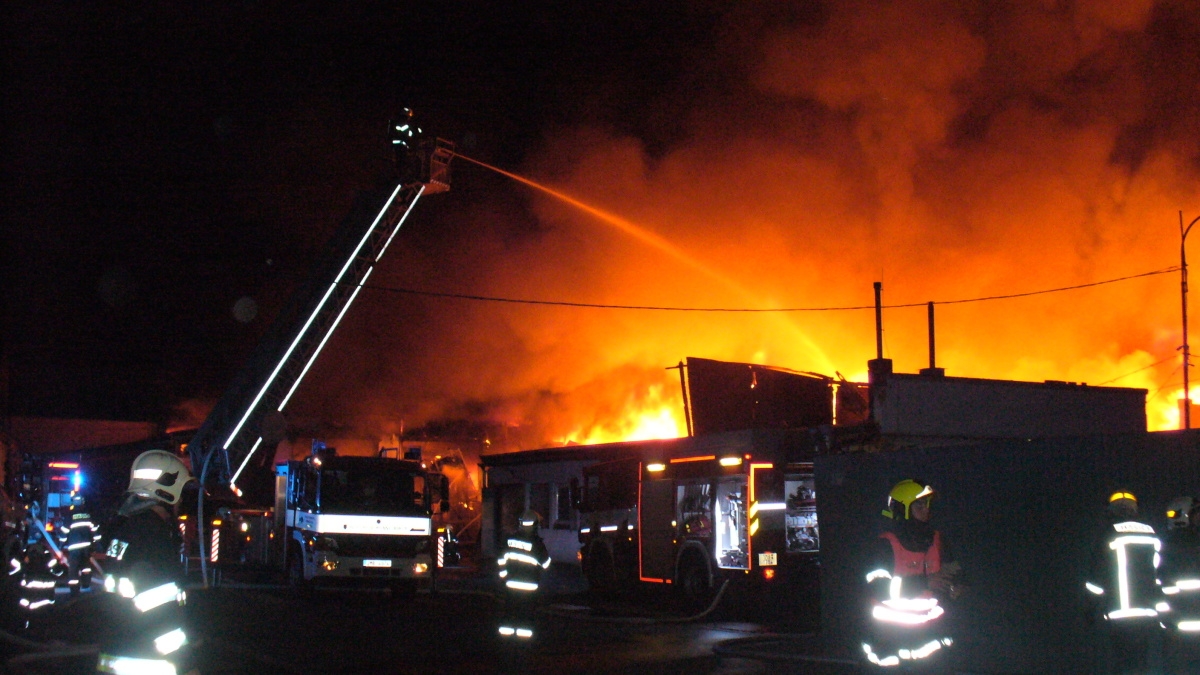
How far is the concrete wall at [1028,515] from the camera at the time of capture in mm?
7914

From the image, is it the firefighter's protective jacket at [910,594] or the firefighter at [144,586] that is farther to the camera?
the firefighter's protective jacket at [910,594]

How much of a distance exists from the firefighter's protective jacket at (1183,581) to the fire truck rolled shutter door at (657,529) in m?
9.85

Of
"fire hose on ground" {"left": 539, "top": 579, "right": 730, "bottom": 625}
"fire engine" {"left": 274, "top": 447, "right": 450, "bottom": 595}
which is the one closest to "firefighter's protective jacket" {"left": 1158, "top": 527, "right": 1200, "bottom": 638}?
"fire hose on ground" {"left": 539, "top": 579, "right": 730, "bottom": 625}

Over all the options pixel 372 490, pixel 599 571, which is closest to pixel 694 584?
pixel 599 571

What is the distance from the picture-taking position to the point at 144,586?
454cm

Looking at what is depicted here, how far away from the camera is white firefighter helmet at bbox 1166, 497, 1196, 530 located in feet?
23.6

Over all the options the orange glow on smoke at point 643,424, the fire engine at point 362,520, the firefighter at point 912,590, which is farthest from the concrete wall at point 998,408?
the orange glow on smoke at point 643,424

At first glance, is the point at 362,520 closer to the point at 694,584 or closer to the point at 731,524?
the point at 694,584

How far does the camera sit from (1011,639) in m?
8.52

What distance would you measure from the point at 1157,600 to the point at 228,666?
24.9 ft

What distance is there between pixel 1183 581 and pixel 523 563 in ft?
17.9

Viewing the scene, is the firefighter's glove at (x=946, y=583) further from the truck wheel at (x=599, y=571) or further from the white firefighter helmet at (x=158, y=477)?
the truck wheel at (x=599, y=571)

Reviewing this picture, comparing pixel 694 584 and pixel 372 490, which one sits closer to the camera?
pixel 694 584

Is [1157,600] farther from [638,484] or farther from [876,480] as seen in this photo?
[638,484]
